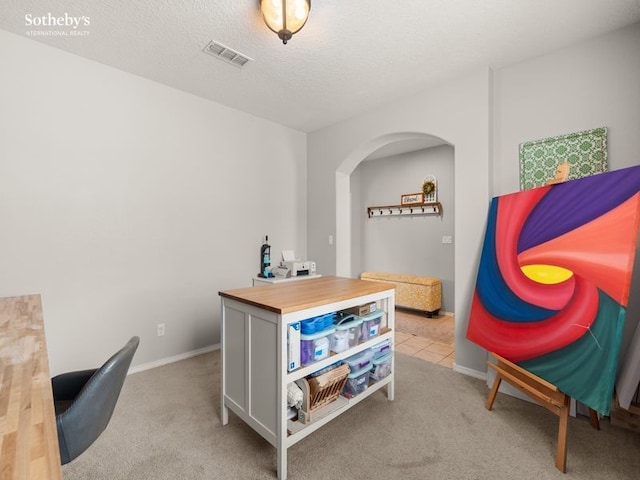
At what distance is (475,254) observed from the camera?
9.01ft

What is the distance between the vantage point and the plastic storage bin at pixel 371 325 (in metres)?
2.12

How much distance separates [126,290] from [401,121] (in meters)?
3.16

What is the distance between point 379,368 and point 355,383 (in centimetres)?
27

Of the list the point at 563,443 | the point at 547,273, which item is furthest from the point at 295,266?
the point at 563,443

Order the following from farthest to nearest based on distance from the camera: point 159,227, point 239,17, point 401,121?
1. point 401,121
2. point 159,227
3. point 239,17

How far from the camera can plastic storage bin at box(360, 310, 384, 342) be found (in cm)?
212

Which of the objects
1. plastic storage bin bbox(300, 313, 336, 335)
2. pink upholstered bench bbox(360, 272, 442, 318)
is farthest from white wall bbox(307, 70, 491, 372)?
pink upholstered bench bbox(360, 272, 442, 318)

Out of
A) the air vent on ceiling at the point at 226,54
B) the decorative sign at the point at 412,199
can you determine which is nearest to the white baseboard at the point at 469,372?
the decorative sign at the point at 412,199

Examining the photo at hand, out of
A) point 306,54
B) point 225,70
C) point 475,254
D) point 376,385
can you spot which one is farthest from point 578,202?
point 225,70

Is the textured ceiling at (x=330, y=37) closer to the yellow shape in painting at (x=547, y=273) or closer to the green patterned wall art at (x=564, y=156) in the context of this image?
the green patterned wall art at (x=564, y=156)

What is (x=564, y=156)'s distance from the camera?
93.4 inches

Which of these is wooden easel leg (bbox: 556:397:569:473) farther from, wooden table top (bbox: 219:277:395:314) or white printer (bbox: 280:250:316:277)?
white printer (bbox: 280:250:316:277)

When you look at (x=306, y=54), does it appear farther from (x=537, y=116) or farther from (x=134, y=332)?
(x=134, y=332)

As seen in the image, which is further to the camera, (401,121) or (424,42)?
(401,121)
